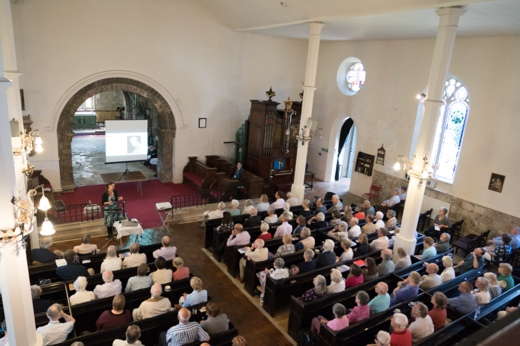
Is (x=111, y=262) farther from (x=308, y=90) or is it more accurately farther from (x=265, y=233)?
(x=308, y=90)

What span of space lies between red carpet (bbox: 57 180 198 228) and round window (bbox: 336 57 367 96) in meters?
7.19

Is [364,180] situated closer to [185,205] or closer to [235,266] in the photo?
[185,205]

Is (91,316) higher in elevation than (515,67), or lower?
lower

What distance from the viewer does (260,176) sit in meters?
14.1


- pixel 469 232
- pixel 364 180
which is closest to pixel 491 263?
pixel 469 232

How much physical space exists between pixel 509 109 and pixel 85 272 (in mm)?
10709

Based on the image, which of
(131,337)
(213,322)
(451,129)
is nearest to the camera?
(131,337)

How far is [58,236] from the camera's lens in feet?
31.6

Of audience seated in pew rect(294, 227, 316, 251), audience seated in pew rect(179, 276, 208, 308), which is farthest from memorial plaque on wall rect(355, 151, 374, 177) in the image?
audience seated in pew rect(179, 276, 208, 308)

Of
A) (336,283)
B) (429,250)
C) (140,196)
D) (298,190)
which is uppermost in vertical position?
(298,190)

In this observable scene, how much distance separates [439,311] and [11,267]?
5.86 meters

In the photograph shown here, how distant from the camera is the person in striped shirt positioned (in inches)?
199

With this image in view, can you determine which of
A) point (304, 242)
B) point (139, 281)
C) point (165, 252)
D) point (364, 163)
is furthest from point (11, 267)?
point (364, 163)

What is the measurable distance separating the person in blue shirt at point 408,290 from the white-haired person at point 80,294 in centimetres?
508
